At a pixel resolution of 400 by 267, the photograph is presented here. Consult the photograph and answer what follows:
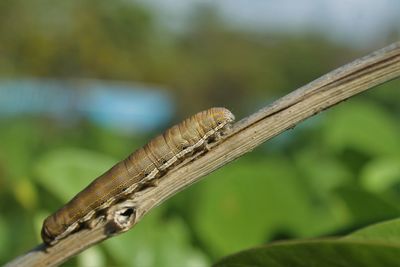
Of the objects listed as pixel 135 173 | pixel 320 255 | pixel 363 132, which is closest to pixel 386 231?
pixel 320 255

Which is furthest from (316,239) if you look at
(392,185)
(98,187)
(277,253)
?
(392,185)

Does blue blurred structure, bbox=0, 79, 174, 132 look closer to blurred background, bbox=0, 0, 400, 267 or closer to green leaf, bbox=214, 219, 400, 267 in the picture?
blurred background, bbox=0, 0, 400, 267

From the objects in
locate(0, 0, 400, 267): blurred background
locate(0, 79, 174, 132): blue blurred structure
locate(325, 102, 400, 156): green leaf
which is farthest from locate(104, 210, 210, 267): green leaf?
locate(0, 79, 174, 132): blue blurred structure

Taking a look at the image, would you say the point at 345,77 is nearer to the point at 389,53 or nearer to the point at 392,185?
the point at 389,53

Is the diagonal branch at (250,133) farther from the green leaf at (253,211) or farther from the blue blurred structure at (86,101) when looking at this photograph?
the blue blurred structure at (86,101)

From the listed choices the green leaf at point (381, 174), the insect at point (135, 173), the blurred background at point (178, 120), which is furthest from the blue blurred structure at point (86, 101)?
the insect at point (135, 173)

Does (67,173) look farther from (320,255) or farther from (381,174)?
(320,255)
